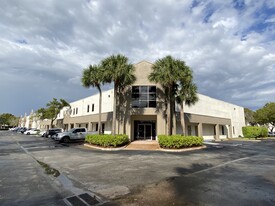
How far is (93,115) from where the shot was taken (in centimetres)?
3262

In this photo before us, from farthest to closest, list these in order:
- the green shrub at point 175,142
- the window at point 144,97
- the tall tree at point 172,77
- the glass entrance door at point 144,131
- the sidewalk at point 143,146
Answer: the glass entrance door at point 144,131 < the window at point 144,97 < the tall tree at point 172,77 < the sidewalk at point 143,146 < the green shrub at point 175,142

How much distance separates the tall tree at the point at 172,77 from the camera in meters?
20.2

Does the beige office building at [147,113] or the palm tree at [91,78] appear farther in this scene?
the beige office building at [147,113]

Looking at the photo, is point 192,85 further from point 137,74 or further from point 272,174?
point 272,174

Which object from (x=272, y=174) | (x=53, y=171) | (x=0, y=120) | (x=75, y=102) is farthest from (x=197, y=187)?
(x=0, y=120)

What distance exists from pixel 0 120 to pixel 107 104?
102 meters

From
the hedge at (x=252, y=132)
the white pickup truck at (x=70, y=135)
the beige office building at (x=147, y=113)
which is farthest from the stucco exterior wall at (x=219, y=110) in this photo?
the white pickup truck at (x=70, y=135)

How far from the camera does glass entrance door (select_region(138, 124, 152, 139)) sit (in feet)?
86.5

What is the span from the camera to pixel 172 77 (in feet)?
65.4

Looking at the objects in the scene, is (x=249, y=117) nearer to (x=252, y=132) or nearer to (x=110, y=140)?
(x=252, y=132)

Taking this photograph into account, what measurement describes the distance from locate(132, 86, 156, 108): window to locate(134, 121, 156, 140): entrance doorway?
316 centimetres

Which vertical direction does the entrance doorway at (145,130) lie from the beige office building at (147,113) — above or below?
below

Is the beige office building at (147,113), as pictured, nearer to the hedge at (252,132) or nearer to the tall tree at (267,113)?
the hedge at (252,132)

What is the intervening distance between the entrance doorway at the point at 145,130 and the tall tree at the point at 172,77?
5565mm
